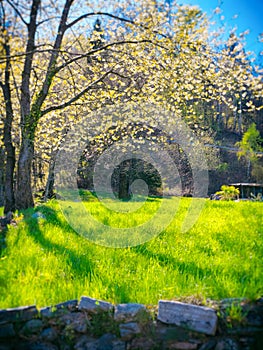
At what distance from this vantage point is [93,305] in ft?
10.0

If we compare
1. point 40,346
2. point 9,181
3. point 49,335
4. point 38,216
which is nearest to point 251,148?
point 9,181

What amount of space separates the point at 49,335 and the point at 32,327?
0.18m

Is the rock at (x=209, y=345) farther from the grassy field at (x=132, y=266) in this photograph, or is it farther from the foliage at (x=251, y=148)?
the foliage at (x=251, y=148)

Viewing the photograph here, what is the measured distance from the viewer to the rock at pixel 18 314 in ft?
9.63

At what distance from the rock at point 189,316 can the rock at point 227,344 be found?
0.10 m

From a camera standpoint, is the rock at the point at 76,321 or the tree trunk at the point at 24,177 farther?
the tree trunk at the point at 24,177

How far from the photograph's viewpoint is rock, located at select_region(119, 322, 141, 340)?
2869 mm

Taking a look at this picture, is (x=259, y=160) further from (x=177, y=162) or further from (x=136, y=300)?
(x=136, y=300)

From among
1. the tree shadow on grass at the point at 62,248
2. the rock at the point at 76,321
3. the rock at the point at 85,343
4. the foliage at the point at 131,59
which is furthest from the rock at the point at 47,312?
the foliage at the point at 131,59

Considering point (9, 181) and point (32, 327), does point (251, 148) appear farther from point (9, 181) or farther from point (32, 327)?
point (32, 327)

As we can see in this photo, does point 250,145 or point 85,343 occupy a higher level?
point 250,145

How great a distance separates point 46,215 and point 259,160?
32.9 m

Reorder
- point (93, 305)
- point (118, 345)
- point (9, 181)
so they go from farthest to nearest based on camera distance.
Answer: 1. point (9, 181)
2. point (93, 305)
3. point (118, 345)

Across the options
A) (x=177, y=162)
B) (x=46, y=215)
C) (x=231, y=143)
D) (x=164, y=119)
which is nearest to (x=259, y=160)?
(x=231, y=143)
